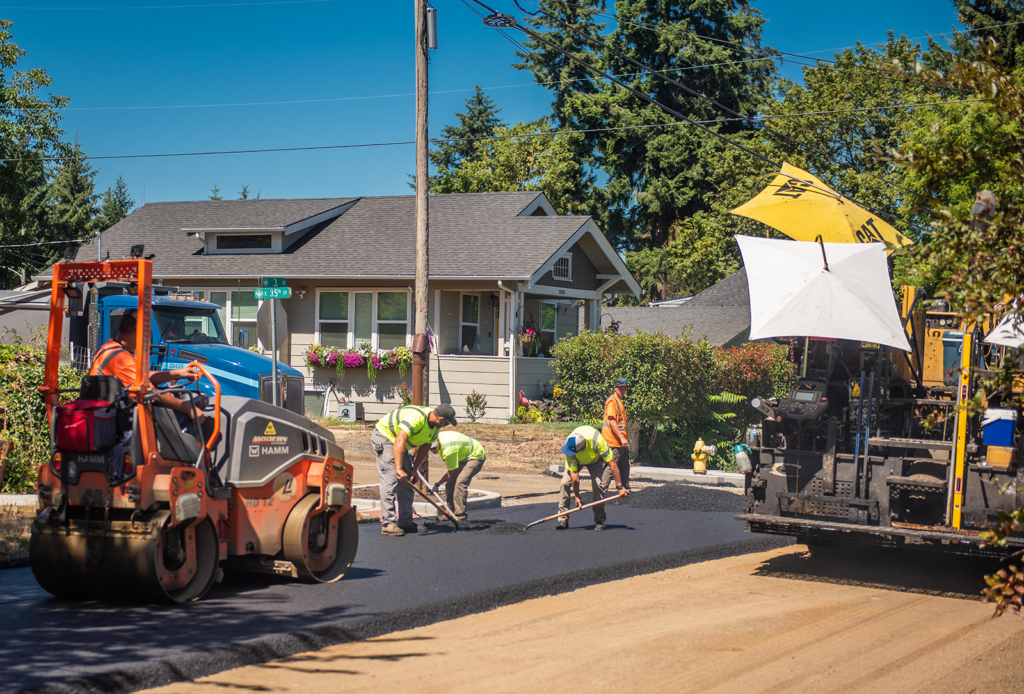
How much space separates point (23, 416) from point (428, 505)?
5193 mm

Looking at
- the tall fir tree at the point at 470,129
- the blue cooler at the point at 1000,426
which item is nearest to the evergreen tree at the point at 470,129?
the tall fir tree at the point at 470,129

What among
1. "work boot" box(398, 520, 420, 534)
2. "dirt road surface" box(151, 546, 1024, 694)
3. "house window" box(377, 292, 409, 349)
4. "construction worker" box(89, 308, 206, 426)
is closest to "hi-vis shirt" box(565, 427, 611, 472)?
"work boot" box(398, 520, 420, 534)

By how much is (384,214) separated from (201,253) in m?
4.67

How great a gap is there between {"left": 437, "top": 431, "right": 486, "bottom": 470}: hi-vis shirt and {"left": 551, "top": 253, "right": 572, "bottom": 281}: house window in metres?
11.8

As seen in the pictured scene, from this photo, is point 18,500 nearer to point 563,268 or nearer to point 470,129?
point 563,268

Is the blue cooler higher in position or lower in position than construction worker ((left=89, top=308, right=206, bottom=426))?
lower

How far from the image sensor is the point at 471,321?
22719mm

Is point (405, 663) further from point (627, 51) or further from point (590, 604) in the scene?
point (627, 51)

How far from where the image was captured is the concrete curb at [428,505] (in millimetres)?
12602

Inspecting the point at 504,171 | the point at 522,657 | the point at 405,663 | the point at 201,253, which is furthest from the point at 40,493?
the point at 504,171

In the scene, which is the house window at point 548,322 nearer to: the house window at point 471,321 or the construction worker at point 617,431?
the house window at point 471,321

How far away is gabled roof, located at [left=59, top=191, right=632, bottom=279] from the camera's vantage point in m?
22.0

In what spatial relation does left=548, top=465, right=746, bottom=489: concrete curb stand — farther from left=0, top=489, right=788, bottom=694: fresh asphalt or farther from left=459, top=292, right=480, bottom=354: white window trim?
left=459, top=292, right=480, bottom=354: white window trim

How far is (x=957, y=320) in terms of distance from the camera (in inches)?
145
